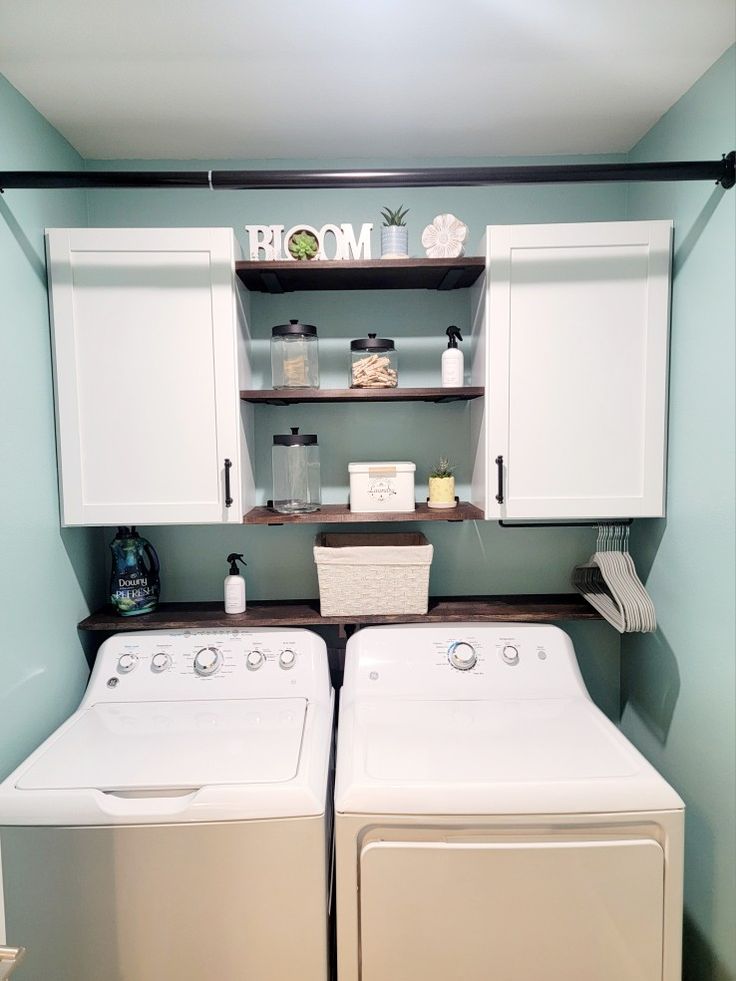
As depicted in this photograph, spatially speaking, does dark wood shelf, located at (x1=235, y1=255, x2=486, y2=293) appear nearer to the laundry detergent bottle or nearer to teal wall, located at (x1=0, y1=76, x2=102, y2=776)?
teal wall, located at (x1=0, y1=76, x2=102, y2=776)

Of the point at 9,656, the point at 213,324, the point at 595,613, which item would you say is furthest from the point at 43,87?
the point at 595,613

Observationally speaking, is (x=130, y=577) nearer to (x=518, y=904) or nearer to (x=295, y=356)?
(x=295, y=356)

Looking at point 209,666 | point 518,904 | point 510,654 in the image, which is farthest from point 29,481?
point 518,904

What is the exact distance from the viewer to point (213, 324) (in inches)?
66.7

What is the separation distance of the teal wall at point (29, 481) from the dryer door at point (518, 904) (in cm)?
93

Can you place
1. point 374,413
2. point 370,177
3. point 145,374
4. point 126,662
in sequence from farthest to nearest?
1. point 374,413
2. point 126,662
3. point 145,374
4. point 370,177

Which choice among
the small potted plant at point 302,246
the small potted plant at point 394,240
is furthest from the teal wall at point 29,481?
the small potted plant at point 394,240

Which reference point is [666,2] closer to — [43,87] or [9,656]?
[43,87]

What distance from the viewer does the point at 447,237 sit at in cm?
174

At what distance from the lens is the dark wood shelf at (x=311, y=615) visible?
187 cm

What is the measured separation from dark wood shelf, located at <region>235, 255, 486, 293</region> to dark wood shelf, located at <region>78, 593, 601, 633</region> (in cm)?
101

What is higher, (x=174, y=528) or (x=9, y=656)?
(x=174, y=528)

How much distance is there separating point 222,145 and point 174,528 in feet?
3.94

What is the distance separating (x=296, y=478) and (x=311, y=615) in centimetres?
43
